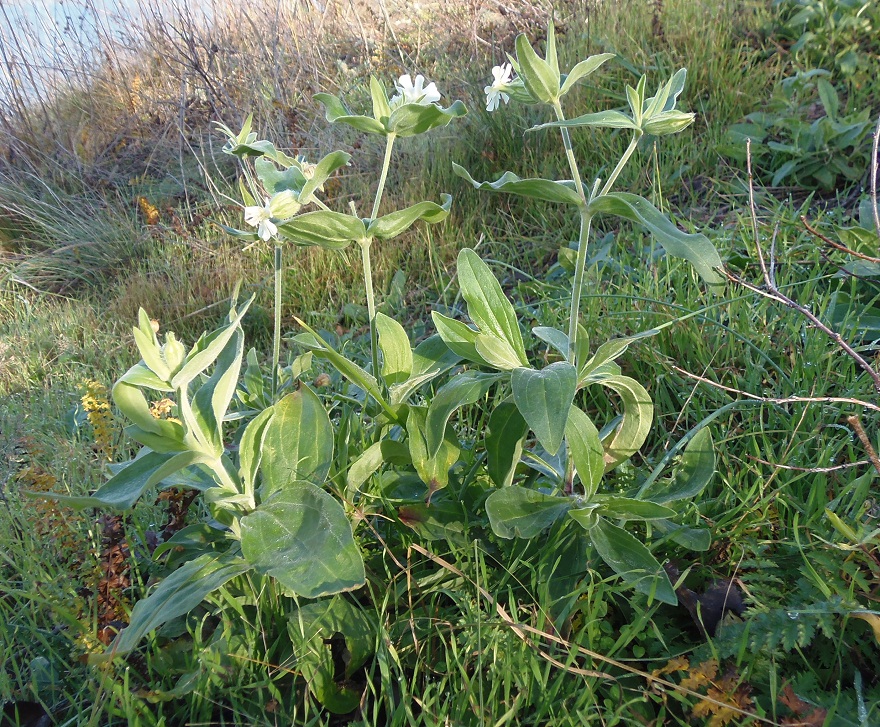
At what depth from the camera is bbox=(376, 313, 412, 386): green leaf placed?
1.39m

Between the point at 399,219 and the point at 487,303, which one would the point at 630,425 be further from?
the point at 399,219

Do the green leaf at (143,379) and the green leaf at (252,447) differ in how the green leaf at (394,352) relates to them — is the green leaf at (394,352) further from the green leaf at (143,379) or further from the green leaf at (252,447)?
the green leaf at (143,379)

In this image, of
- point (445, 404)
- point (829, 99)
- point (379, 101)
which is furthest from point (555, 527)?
point (829, 99)

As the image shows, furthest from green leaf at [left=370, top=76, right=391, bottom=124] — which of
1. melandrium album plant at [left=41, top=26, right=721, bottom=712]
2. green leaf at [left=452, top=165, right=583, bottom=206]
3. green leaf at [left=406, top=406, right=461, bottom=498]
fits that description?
green leaf at [left=406, top=406, right=461, bottom=498]

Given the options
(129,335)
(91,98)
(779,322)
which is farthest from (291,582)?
(91,98)

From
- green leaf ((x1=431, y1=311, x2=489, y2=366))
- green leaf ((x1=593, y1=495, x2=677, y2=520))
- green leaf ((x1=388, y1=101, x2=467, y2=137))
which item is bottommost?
green leaf ((x1=593, y1=495, x2=677, y2=520))

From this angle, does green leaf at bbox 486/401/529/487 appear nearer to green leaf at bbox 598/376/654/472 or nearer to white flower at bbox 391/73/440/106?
green leaf at bbox 598/376/654/472

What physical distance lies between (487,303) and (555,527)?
1.49ft

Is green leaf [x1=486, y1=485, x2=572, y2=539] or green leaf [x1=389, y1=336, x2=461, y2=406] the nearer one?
green leaf [x1=486, y1=485, x2=572, y2=539]

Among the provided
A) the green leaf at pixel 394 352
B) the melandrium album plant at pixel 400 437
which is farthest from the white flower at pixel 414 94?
the green leaf at pixel 394 352

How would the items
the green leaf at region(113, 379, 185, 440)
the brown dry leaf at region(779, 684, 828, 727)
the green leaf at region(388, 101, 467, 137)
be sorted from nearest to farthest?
the brown dry leaf at region(779, 684, 828, 727) < the green leaf at region(113, 379, 185, 440) < the green leaf at region(388, 101, 467, 137)

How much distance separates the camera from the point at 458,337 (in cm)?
134

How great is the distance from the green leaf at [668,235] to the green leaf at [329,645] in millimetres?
849

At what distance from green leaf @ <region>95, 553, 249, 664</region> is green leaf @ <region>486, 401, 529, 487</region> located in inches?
19.4
